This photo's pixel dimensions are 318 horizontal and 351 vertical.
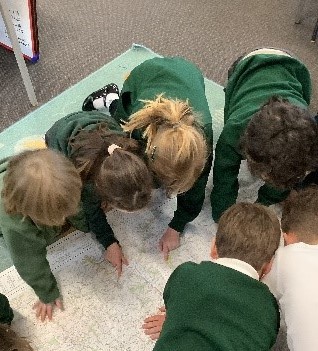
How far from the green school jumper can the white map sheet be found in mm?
313

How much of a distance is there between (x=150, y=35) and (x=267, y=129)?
99 cm

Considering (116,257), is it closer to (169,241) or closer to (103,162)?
(169,241)

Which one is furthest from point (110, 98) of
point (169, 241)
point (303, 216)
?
A: point (303, 216)

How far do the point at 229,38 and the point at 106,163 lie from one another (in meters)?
1.09

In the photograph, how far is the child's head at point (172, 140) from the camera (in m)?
1.03

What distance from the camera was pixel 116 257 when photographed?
1284 mm

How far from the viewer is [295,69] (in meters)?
1.27

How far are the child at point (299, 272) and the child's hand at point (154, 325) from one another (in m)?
0.28

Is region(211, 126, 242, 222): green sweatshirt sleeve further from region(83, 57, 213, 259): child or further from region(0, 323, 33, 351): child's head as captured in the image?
region(0, 323, 33, 351): child's head

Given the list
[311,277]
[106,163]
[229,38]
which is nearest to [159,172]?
[106,163]

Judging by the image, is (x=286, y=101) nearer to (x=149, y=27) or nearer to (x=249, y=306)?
(x=249, y=306)

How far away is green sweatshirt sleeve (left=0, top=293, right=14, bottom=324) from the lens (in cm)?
111


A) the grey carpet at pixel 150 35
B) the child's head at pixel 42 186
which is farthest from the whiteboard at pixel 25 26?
the child's head at pixel 42 186

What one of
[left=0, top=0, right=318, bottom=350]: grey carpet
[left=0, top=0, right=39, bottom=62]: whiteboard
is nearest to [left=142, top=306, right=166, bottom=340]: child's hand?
[left=0, top=0, right=318, bottom=350]: grey carpet
